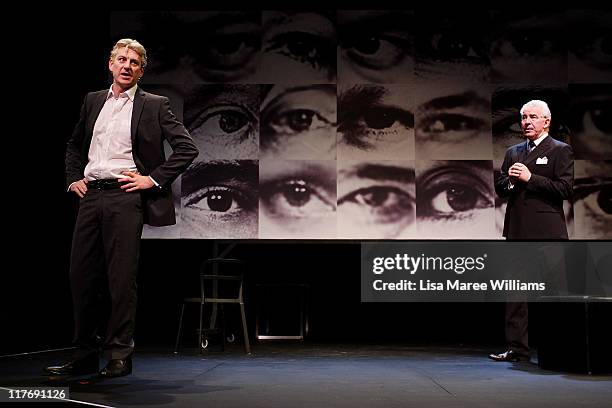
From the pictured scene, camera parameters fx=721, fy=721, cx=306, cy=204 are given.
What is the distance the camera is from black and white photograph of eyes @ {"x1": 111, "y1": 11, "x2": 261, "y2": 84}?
556 cm

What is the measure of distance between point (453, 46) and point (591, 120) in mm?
1186

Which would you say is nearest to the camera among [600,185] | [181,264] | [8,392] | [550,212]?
[8,392]

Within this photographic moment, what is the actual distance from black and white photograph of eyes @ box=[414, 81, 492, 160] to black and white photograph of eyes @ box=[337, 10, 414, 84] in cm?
27

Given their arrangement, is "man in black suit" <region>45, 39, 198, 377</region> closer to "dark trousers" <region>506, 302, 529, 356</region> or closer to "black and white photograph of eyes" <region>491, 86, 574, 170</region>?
"dark trousers" <region>506, 302, 529, 356</region>

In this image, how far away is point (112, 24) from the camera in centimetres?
555

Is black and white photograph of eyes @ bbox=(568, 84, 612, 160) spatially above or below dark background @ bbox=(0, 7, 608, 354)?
above

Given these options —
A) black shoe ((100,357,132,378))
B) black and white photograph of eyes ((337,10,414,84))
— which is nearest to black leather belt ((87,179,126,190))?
black shoe ((100,357,132,378))

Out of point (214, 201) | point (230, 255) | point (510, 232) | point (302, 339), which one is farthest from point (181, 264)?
point (510, 232)

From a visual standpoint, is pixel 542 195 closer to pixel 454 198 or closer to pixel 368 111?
pixel 454 198

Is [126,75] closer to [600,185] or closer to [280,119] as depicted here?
[280,119]

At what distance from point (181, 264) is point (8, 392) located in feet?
11.5

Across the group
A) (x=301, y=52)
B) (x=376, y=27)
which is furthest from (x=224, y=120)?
(x=376, y=27)

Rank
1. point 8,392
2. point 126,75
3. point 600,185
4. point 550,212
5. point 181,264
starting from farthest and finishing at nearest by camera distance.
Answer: point 181,264 < point 600,185 < point 550,212 < point 126,75 < point 8,392

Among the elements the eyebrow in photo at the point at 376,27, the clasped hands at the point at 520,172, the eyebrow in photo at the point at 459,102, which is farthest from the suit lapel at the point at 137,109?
Answer: the eyebrow in photo at the point at 459,102
